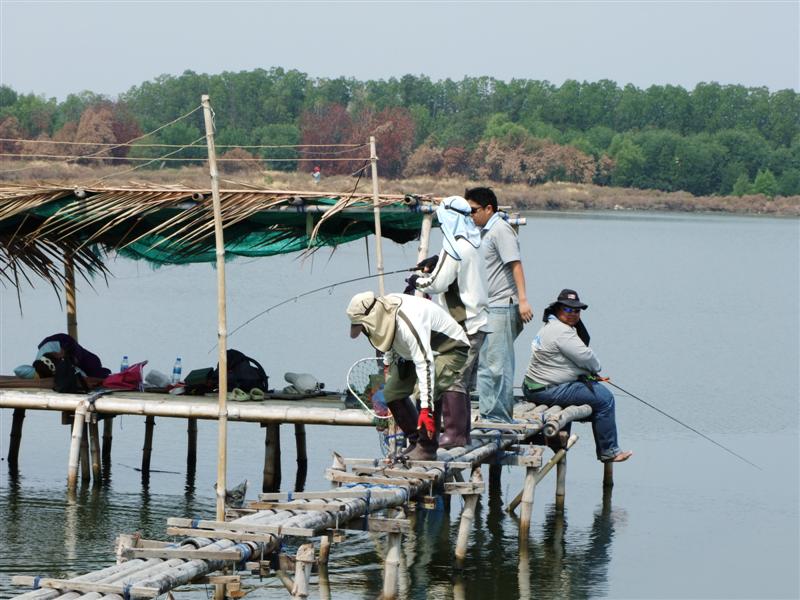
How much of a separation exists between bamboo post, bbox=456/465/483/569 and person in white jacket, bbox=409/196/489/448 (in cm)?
31

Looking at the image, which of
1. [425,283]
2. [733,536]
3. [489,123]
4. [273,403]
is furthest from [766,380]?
[489,123]

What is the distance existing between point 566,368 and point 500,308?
69.3 inches

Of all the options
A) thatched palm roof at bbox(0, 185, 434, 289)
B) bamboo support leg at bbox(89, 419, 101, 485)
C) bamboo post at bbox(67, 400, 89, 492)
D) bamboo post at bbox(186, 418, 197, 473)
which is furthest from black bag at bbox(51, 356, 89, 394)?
bamboo post at bbox(186, 418, 197, 473)

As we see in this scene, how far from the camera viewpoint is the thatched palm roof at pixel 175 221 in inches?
509

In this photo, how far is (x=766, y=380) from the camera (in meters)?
23.3

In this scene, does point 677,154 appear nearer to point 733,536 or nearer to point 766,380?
point 766,380

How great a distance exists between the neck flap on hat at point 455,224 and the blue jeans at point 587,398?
2897 mm

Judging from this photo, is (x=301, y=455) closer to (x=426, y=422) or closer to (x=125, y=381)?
(x=125, y=381)

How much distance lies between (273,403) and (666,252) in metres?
39.1

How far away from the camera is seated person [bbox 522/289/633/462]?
501 inches

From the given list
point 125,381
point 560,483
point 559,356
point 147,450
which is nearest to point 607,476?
point 560,483

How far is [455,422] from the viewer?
34.3 ft

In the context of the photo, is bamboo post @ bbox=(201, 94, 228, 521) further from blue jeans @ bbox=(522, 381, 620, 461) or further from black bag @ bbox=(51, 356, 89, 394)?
blue jeans @ bbox=(522, 381, 620, 461)

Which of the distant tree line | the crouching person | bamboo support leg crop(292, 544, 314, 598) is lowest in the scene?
bamboo support leg crop(292, 544, 314, 598)
